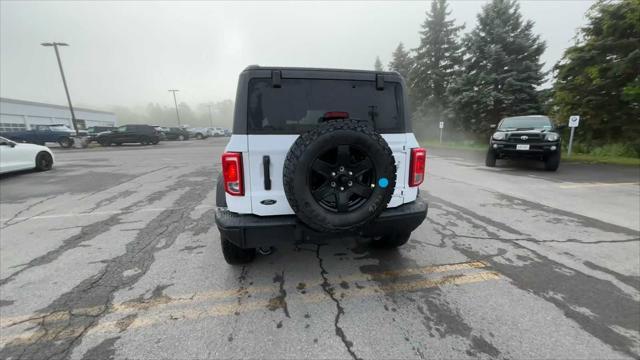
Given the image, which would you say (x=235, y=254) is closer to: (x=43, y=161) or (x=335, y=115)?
(x=335, y=115)

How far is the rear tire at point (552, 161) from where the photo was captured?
8474mm

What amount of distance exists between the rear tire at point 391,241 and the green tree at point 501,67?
20.1m

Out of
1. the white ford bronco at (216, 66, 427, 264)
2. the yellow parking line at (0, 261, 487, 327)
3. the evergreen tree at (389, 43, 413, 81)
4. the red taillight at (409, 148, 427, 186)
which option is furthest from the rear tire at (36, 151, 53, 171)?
the evergreen tree at (389, 43, 413, 81)

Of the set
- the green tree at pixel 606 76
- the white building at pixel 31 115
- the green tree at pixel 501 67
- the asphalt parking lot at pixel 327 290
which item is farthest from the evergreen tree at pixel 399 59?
the white building at pixel 31 115

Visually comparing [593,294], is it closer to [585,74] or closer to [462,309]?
[462,309]

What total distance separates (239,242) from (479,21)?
82.8 feet

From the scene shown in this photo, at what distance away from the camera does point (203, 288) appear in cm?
267

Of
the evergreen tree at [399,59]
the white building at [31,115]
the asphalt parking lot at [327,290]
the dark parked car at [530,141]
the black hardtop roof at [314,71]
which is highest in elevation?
the evergreen tree at [399,59]

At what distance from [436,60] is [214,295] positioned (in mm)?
32828

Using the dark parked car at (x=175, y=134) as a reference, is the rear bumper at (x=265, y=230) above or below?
below

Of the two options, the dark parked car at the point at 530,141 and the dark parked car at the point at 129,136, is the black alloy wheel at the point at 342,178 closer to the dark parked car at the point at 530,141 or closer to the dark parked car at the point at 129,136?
the dark parked car at the point at 530,141

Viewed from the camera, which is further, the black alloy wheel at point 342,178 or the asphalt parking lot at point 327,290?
the black alloy wheel at point 342,178

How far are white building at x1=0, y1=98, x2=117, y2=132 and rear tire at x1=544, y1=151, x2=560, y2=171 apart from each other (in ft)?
171

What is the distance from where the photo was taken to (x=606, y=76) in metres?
11.0
